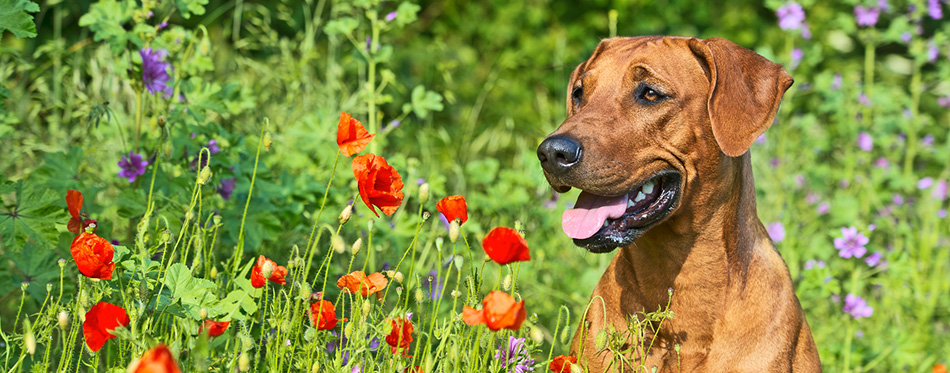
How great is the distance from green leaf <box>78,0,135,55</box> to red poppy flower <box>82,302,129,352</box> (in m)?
1.34

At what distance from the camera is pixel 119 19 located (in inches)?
110

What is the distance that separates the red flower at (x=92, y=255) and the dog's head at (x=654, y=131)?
1143 mm


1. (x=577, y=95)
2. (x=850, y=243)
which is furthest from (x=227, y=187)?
(x=850, y=243)

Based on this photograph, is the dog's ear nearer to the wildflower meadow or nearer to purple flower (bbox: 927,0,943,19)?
the wildflower meadow

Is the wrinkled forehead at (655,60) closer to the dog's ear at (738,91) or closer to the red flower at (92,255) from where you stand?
the dog's ear at (738,91)

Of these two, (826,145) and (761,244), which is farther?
(826,145)

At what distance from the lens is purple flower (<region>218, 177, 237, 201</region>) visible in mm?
2871

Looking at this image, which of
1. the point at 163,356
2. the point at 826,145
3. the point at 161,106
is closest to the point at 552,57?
the point at 826,145

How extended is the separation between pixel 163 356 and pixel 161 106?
2218mm

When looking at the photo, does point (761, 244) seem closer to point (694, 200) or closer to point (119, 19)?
point (694, 200)

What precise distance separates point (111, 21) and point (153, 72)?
246mm

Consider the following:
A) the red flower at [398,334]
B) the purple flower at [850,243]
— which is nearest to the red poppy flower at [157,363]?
the red flower at [398,334]

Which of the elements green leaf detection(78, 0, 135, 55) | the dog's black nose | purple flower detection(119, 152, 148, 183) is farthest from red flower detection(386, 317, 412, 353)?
green leaf detection(78, 0, 135, 55)

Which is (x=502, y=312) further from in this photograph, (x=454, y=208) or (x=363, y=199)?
(x=363, y=199)
